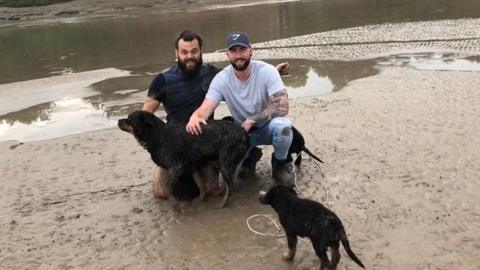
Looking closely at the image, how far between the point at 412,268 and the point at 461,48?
11142mm

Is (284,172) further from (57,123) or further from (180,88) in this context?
(57,123)

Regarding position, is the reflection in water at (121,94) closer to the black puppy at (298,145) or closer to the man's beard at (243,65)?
the black puppy at (298,145)

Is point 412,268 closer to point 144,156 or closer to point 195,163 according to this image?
point 195,163

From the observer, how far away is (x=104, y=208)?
6043 mm

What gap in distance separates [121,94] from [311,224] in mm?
9303

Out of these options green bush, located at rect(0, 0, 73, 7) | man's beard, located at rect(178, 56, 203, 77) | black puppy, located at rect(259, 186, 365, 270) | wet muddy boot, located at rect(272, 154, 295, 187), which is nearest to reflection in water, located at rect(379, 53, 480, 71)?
wet muddy boot, located at rect(272, 154, 295, 187)

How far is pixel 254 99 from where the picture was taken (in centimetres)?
586

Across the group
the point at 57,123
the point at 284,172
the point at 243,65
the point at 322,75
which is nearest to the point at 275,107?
the point at 243,65

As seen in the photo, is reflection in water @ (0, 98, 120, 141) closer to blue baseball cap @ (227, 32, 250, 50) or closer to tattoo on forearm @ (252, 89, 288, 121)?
tattoo on forearm @ (252, 89, 288, 121)

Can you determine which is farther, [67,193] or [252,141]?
[67,193]

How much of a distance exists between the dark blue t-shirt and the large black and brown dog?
0.55 metres

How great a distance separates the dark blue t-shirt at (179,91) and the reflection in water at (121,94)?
4126 mm

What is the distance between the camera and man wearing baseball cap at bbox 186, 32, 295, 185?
5641 mm

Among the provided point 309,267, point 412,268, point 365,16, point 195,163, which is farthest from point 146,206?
Answer: point 365,16
